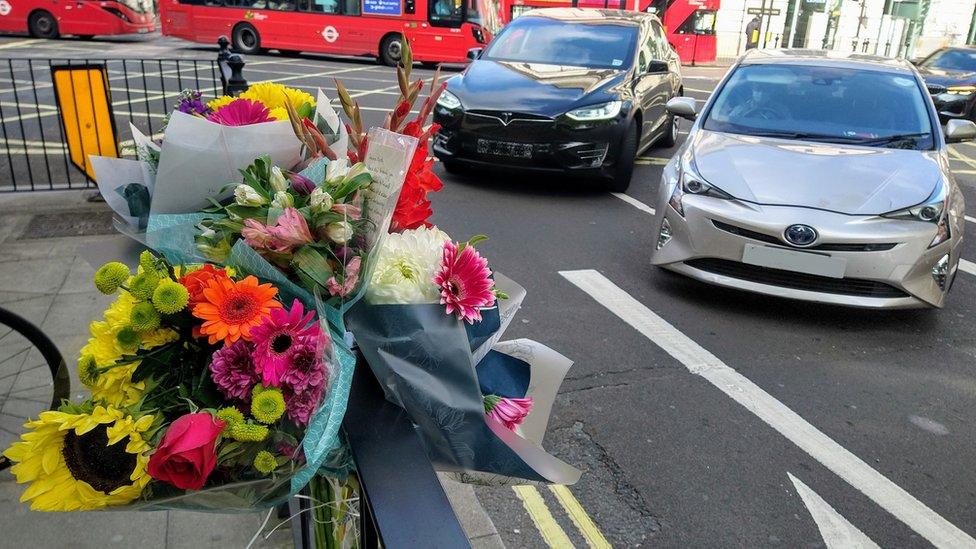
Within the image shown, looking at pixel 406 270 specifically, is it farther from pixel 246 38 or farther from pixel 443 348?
pixel 246 38

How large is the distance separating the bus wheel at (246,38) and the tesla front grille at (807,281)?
62.6 feet

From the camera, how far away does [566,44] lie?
8750mm

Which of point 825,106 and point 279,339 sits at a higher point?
point 279,339

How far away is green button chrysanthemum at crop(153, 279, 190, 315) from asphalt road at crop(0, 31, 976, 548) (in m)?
2.07

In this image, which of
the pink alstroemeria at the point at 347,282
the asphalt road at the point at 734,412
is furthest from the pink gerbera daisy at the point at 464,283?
the asphalt road at the point at 734,412

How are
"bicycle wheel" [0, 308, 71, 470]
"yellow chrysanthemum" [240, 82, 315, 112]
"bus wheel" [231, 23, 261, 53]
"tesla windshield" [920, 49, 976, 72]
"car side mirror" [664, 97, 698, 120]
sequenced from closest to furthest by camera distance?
"yellow chrysanthemum" [240, 82, 315, 112] < "bicycle wheel" [0, 308, 71, 470] < "car side mirror" [664, 97, 698, 120] < "tesla windshield" [920, 49, 976, 72] < "bus wheel" [231, 23, 261, 53]

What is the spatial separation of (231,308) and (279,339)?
0.28 ft

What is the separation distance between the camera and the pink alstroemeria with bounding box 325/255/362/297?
48.1 inches

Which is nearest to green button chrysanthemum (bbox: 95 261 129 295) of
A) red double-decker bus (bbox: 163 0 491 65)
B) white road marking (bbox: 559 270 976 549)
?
white road marking (bbox: 559 270 976 549)

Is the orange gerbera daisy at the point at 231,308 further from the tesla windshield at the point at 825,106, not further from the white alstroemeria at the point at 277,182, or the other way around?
the tesla windshield at the point at 825,106

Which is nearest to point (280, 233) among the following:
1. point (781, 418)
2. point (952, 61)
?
point (781, 418)

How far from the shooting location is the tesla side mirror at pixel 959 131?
5887 millimetres

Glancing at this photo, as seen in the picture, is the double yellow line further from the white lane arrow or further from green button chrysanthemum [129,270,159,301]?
green button chrysanthemum [129,270,159,301]

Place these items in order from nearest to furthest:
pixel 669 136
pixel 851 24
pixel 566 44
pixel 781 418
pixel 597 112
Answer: pixel 781 418, pixel 597 112, pixel 566 44, pixel 669 136, pixel 851 24
